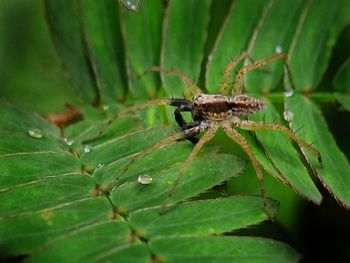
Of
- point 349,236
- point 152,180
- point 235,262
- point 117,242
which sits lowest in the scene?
point 349,236

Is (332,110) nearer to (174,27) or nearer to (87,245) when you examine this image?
(174,27)

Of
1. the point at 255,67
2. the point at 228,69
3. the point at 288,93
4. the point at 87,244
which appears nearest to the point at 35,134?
the point at 87,244

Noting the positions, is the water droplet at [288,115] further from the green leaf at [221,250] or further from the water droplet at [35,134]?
the water droplet at [35,134]

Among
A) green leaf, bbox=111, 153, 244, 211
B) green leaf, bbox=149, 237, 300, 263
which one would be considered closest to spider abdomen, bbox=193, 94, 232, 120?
green leaf, bbox=111, 153, 244, 211

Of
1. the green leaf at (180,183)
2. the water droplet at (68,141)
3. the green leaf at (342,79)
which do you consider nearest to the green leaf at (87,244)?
the green leaf at (180,183)

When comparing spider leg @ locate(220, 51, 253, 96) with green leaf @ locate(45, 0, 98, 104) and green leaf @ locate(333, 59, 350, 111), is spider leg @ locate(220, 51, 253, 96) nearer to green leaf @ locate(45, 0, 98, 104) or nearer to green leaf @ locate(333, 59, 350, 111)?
green leaf @ locate(333, 59, 350, 111)

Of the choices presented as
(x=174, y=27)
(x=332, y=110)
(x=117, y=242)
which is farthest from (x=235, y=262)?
(x=332, y=110)
